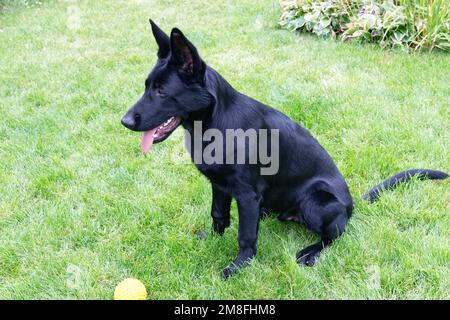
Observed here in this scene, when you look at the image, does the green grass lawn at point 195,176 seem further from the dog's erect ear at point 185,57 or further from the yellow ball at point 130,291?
the dog's erect ear at point 185,57

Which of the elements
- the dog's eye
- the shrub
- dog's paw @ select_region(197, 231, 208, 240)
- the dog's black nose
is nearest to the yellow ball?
dog's paw @ select_region(197, 231, 208, 240)

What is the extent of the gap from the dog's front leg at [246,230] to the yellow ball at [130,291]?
18.5 inches

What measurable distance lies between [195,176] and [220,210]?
28.2 inches

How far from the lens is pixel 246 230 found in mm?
2406

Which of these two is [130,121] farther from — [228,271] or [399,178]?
[399,178]

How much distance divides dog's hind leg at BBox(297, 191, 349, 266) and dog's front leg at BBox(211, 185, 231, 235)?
0.46 m

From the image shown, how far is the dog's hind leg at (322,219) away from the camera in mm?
2553

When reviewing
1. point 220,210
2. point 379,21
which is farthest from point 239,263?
point 379,21

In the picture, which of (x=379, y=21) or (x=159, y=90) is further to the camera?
(x=379, y=21)

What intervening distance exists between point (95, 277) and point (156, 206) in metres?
0.69

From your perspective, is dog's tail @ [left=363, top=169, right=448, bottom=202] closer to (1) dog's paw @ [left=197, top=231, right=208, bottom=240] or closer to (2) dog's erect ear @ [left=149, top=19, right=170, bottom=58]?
(1) dog's paw @ [left=197, top=231, right=208, bottom=240]

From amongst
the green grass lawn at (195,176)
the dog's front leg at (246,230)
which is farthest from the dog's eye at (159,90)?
the green grass lawn at (195,176)

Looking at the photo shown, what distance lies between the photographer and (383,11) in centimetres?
555

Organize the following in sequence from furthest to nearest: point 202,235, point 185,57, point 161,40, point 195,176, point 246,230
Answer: point 195,176
point 202,235
point 246,230
point 161,40
point 185,57
